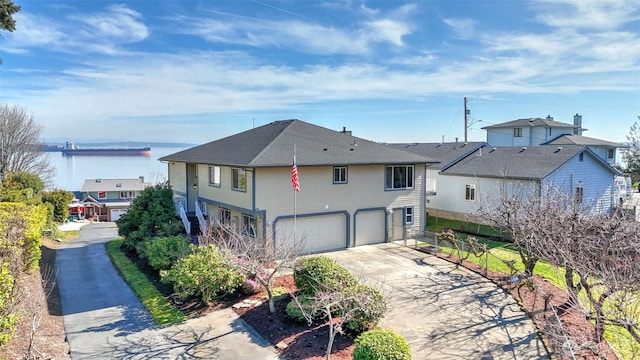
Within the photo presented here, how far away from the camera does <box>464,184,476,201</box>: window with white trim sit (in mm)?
29013

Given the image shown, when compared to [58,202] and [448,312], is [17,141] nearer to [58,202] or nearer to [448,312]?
[58,202]

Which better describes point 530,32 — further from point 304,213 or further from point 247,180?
point 247,180

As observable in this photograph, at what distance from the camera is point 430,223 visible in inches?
1187

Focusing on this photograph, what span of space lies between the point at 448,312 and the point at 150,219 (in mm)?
16727

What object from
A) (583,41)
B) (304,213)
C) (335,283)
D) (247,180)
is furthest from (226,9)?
(583,41)

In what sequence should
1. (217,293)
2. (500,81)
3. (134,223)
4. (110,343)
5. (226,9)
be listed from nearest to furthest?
(110,343), (217,293), (226,9), (134,223), (500,81)

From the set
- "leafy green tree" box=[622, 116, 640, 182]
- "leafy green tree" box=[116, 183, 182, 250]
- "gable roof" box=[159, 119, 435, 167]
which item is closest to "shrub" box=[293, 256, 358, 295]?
"gable roof" box=[159, 119, 435, 167]

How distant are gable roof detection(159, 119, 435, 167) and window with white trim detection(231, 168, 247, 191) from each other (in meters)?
0.66

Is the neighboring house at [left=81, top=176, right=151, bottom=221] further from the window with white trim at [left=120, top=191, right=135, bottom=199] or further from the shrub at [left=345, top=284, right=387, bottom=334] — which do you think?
the shrub at [left=345, top=284, right=387, bottom=334]

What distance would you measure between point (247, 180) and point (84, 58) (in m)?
13.2

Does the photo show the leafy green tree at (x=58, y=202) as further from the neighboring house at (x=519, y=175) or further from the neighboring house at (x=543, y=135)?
the neighboring house at (x=543, y=135)

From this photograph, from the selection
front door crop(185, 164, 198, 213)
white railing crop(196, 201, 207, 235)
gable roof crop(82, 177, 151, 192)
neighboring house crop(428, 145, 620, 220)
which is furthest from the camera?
gable roof crop(82, 177, 151, 192)

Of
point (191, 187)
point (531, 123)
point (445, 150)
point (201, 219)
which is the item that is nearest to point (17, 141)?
point (191, 187)

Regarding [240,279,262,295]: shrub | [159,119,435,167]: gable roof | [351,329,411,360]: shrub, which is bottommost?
[240,279,262,295]: shrub
